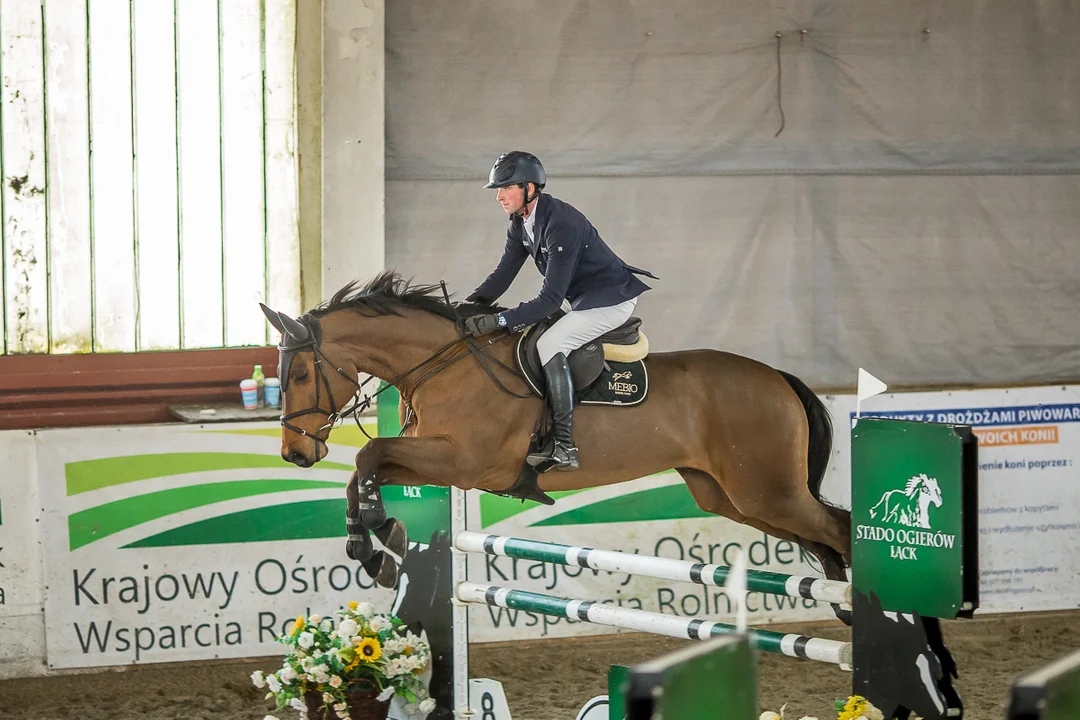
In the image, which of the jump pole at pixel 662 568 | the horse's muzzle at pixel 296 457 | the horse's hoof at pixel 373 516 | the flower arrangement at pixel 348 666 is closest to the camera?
the jump pole at pixel 662 568

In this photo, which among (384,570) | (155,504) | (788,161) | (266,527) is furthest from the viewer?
(788,161)

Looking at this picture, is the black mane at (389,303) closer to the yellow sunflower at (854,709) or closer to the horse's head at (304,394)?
the horse's head at (304,394)

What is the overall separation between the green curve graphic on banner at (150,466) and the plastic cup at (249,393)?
412 mm

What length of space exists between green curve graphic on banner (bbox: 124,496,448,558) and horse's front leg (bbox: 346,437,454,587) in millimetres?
1964

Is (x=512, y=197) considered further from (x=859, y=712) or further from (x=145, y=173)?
(x=145, y=173)

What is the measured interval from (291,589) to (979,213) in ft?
14.5

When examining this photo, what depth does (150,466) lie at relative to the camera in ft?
19.5

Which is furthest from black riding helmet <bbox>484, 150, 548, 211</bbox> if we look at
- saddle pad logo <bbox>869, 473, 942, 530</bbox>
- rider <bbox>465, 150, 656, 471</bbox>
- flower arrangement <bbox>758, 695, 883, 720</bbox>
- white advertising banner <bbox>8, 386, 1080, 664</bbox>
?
white advertising banner <bbox>8, 386, 1080, 664</bbox>

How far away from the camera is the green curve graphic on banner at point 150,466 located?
5.85 metres

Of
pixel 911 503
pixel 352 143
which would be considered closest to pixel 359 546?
pixel 911 503

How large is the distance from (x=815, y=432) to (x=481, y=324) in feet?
4.39

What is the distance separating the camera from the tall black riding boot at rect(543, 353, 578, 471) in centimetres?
423

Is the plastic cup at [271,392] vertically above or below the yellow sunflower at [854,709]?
above

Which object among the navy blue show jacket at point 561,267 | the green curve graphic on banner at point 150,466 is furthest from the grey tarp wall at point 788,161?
the navy blue show jacket at point 561,267
